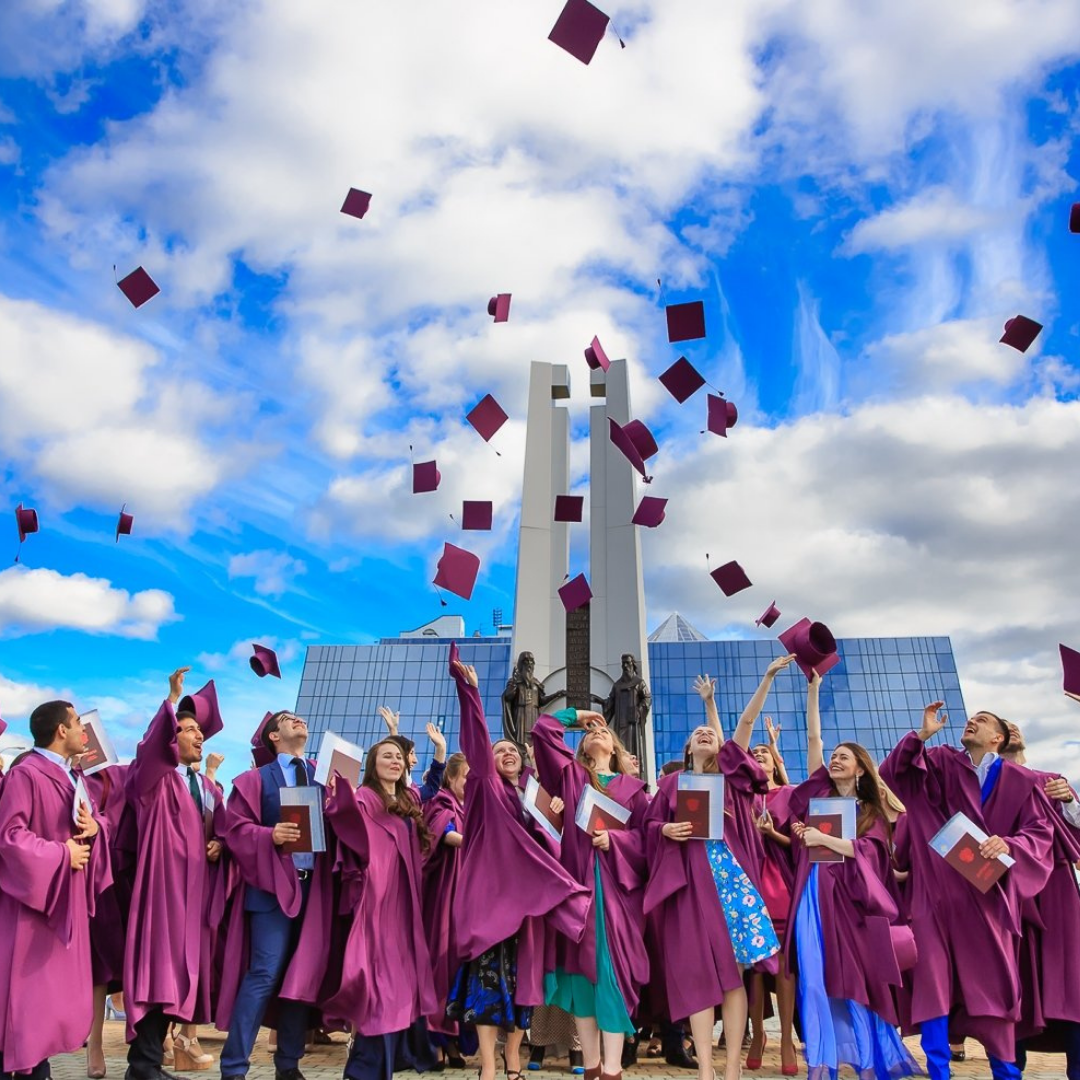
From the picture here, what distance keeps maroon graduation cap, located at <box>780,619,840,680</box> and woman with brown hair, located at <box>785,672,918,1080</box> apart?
27.1 inches

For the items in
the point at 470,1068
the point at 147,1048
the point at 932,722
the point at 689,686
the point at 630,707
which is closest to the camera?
the point at 147,1048

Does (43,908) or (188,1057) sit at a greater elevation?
(43,908)

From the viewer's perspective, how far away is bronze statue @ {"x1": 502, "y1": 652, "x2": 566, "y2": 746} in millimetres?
16375

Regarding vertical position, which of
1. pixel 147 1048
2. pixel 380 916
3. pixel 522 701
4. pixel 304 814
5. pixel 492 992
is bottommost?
pixel 147 1048

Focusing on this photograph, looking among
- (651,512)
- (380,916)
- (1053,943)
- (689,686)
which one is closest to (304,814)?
(380,916)

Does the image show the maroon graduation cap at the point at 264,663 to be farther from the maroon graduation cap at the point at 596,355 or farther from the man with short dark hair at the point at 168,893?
the maroon graduation cap at the point at 596,355

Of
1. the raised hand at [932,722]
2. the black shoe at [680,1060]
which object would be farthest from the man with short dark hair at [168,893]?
the raised hand at [932,722]

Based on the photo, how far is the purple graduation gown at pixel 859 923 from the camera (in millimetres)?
5176

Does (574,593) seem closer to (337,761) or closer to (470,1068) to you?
(470,1068)

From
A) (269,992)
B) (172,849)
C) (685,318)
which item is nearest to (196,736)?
(172,849)

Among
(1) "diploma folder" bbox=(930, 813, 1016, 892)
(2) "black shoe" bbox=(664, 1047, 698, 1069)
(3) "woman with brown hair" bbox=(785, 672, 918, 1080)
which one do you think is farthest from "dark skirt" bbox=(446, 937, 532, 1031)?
(1) "diploma folder" bbox=(930, 813, 1016, 892)

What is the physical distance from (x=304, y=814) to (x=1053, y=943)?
396 cm

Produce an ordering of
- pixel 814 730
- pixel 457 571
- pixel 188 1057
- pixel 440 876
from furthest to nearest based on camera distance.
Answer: pixel 457 571 < pixel 814 730 < pixel 440 876 < pixel 188 1057

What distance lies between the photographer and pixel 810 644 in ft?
20.1
